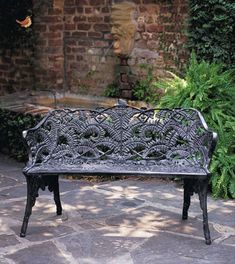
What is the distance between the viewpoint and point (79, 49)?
8.87 metres

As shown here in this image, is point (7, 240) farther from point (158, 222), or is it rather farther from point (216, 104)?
point (216, 104)

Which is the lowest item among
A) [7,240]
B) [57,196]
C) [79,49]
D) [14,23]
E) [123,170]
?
[7,240]

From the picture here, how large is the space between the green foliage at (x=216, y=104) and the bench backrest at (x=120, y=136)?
75cm

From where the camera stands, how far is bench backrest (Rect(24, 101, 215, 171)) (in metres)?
4.15

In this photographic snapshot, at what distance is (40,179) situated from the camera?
3.98 meters

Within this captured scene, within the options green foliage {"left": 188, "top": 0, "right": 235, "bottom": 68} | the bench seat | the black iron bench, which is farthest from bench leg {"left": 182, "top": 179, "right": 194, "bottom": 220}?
green foliage {"left": 188, "top": 0, "right": 235, "bottom": 68}

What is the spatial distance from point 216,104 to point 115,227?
1973 millimetres

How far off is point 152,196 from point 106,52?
3989 mm

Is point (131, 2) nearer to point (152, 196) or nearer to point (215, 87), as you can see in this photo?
point (215, 87)

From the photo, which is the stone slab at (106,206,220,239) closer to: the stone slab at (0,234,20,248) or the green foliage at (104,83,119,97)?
the stone slab at (0,234,20,248)

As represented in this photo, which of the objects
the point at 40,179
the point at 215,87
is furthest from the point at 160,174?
the point at 215,87

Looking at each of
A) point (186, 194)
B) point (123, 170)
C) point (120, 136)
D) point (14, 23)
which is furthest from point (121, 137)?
point (14, 23)

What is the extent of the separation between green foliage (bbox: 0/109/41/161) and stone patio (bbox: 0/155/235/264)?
1.28 meters

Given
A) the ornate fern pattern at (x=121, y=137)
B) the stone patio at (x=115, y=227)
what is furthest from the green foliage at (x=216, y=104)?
the ornate fern pattern at (x=121, y=137)
